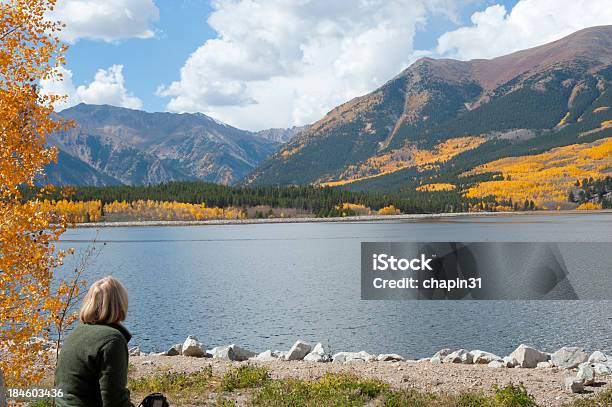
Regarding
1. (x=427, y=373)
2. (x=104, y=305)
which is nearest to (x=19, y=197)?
(x=104, y=305)

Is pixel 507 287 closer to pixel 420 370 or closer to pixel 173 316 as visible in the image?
pixel 173 316

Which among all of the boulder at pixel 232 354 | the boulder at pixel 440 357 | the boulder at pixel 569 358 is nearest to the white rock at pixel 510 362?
the boulder at pixel 569 358

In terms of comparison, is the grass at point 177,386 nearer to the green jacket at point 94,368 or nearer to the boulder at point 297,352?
the boulder at point 297,352

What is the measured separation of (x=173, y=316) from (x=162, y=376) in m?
29.9

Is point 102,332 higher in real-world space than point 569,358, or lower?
higher

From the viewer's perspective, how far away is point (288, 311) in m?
48.1

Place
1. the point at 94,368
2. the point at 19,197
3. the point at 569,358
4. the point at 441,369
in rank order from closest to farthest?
the point at 94,368
the point at 19,197
the point at 441,369
the point at 569,358

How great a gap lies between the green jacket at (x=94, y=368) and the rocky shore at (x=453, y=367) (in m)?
12.3

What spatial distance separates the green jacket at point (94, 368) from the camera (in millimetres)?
6375

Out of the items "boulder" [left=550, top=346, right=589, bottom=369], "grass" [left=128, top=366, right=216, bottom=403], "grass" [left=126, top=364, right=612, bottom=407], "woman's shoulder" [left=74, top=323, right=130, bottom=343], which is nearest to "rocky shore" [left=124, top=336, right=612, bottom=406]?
"boulder" [left=550, top=346, right=589, bottom=369]

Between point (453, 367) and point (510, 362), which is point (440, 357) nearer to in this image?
point (510, 362)

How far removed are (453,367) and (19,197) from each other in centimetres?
1526

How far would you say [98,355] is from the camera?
21.0ft

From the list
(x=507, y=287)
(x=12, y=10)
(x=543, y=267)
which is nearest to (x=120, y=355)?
(x=12, y=10)
